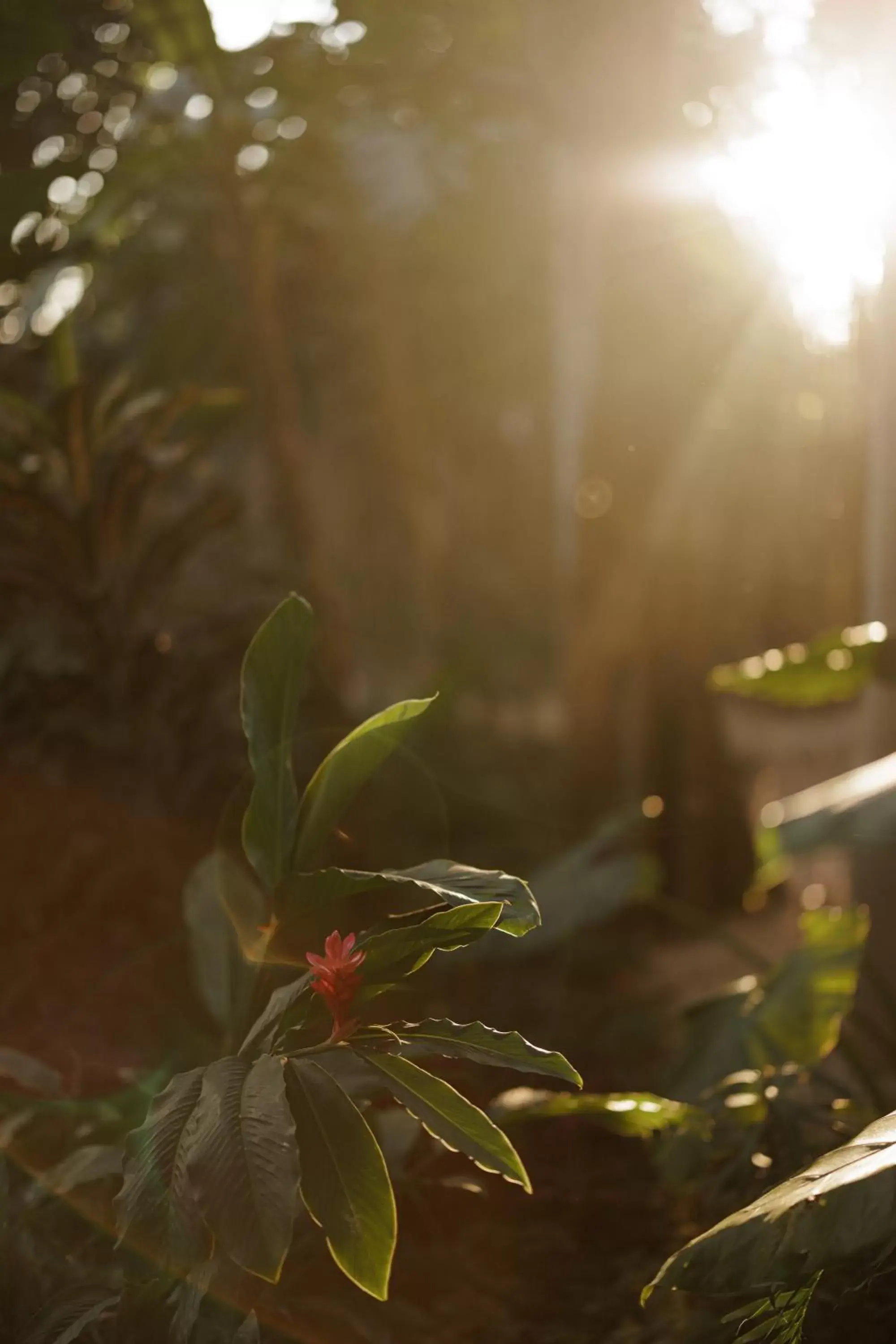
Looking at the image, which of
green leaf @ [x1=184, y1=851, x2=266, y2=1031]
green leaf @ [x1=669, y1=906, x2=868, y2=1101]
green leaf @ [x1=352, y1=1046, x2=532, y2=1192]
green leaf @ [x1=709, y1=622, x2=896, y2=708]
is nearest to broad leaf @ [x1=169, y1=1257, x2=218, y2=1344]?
green leaf @ [x1=352, y1=1046, x2=532, y2=1192]

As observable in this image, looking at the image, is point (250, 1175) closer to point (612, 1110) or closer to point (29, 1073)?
point (612, 1110)

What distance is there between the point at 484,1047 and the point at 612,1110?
0.49m

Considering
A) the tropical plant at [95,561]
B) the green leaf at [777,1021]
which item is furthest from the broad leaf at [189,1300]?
the tropical plant at [95,561]

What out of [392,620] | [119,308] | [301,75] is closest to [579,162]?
[301,75]

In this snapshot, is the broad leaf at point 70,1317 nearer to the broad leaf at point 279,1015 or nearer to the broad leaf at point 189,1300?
the broad leaf at point 189,1300

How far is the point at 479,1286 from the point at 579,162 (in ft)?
11.2

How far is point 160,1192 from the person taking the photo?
1167 millimetres

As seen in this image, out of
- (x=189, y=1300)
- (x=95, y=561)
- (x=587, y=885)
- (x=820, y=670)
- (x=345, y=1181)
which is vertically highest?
(x=345, y=1181)

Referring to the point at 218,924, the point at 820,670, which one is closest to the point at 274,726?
the point at 218,924

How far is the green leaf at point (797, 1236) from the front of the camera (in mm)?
1120

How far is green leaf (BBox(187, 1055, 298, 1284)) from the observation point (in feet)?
3.60

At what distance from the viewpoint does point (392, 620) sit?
8.45 metres

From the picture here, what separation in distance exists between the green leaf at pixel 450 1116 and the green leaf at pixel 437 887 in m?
0.17

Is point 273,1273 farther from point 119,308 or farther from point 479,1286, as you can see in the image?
point 119,308
